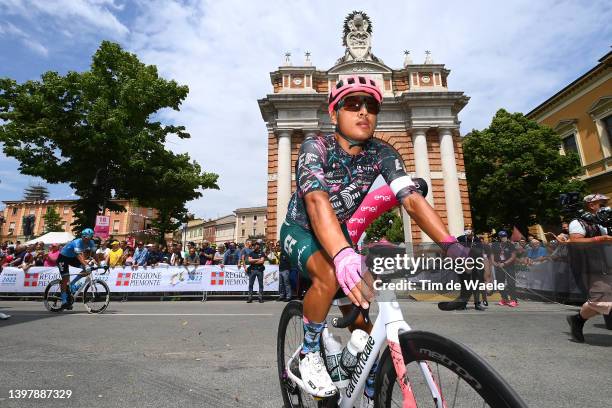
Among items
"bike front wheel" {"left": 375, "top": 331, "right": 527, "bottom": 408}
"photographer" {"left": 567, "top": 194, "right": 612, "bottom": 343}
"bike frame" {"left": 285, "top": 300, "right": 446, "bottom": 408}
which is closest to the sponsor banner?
"photographer" {"left": 567, "top": 194, "right": 612, "bottom": 343}

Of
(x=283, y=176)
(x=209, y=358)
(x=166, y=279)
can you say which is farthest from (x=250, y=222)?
(x=209, y=358)

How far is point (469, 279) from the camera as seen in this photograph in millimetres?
1421

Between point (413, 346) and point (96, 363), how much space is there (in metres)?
3.90

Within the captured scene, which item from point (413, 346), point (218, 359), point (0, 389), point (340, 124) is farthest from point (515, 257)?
point (0, 389)

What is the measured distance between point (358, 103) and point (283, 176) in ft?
59.3

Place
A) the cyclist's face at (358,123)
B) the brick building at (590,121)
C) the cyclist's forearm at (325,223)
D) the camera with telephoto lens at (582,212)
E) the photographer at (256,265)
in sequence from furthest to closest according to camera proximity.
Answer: the brick building at (590,121) < the photographer at (256,265) < the camera with telephoto lens at (582,212) < the cyclist's face at (358,123) < the cyclist's forearm at (325,223)

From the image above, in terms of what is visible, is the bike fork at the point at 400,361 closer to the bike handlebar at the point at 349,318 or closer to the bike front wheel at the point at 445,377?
the bike front wheel at the point at 445,377

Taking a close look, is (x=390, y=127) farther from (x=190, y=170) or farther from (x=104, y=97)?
(x=104, y=97)

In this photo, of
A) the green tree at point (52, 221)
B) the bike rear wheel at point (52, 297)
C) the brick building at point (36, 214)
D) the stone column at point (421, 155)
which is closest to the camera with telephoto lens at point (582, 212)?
the bike rear wheel at point (52, 297)

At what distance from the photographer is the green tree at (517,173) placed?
27125 mm

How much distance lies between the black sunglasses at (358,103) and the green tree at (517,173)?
29.8 metres

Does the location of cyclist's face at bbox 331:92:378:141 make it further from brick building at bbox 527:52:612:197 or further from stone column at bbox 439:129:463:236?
brick building at bbox 527:52:612:197

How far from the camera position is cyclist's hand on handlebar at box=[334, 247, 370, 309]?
57.7 inches

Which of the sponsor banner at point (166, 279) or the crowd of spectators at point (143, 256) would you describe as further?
the crowd of spectators at point (143, 256)
